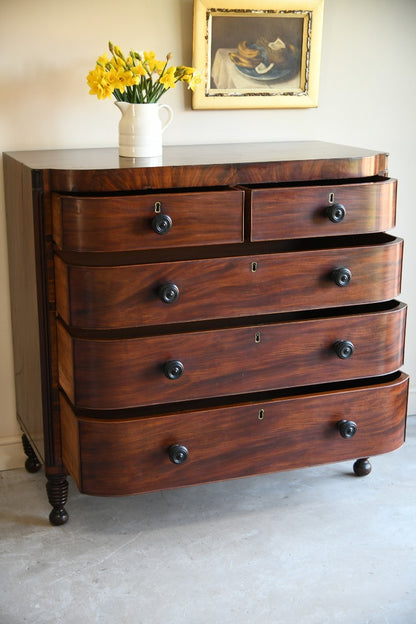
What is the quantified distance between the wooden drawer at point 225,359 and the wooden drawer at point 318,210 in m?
0.24

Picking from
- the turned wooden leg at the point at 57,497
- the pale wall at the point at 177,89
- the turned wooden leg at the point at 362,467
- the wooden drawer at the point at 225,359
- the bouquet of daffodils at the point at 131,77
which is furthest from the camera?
the turned wooden leg at the point at 362,467

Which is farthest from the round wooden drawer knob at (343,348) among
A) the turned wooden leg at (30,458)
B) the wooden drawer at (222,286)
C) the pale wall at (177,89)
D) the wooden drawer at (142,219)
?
the turned wooden leg at (30,458)

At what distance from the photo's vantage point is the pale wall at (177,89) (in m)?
2.48

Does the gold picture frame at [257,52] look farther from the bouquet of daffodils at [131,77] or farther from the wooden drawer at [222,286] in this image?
the wooden drawer at [222,286]

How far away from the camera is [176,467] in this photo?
225 cm

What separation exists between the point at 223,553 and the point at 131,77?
1289mm

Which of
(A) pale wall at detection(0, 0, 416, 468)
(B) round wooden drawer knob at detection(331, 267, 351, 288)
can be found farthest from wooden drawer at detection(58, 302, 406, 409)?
(A) pale wall at detection(0, 0, 416, 468)

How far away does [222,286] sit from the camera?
85.7 inches

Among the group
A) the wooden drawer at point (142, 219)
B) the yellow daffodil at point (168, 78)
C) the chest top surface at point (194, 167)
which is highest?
the yellow daffodil at point (168, 78)

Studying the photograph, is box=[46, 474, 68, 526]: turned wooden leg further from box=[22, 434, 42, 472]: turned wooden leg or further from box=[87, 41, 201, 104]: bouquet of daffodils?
box=[87, 41, 201, 104]: bouquet of daffodils

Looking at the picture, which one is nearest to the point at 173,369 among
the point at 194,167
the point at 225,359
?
the point at 225,359

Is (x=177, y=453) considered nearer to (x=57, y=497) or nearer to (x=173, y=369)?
(x=173, y=369)

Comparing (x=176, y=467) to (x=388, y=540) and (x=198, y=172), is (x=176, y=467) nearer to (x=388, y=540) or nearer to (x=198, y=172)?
(x=388, y=540)

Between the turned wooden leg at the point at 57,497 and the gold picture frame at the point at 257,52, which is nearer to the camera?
the turned wooden leg at the point at 57,497
